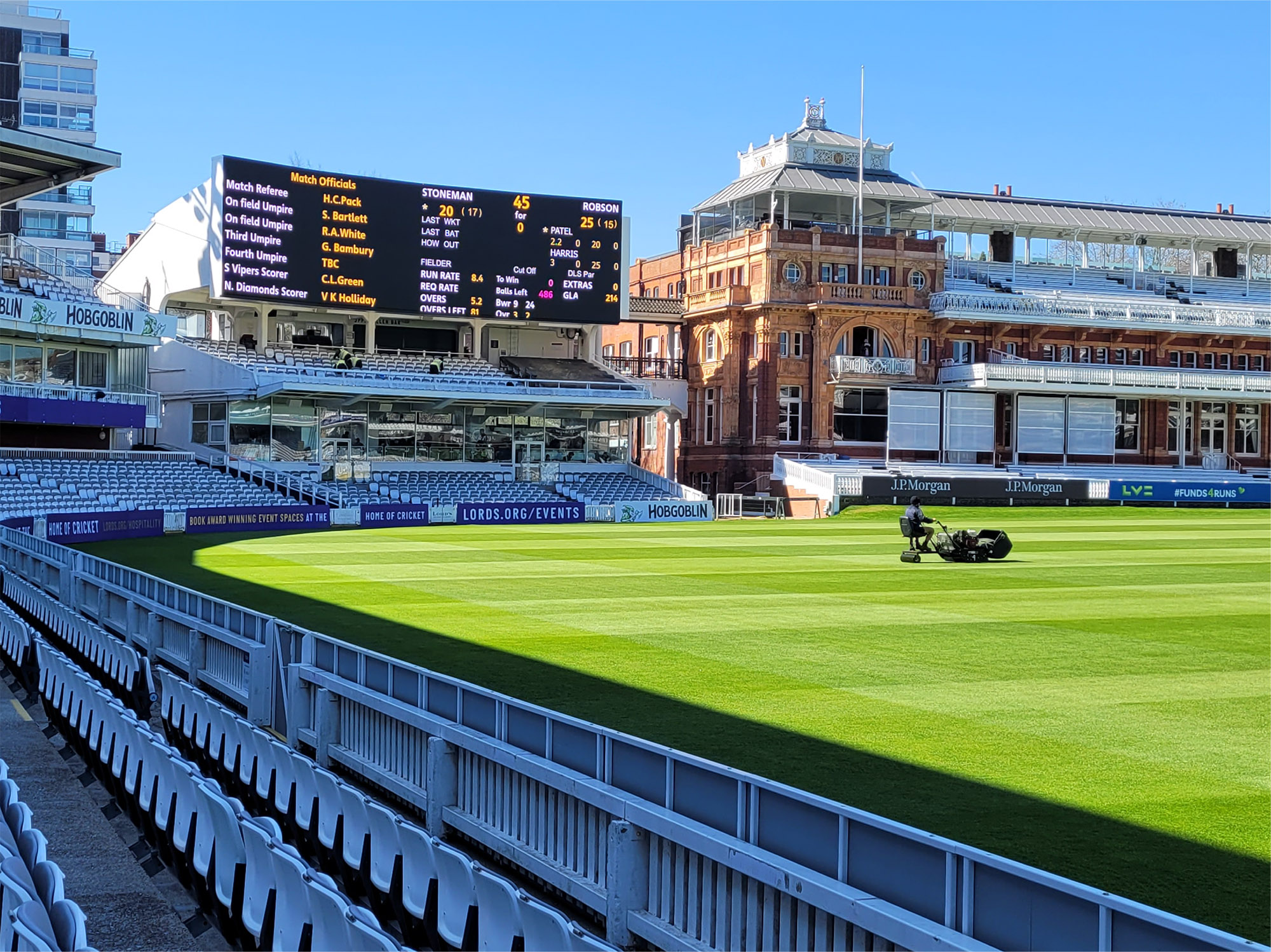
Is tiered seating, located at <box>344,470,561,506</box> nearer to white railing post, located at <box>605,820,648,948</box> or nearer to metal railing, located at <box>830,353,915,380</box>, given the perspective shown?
metal railing, located at <box>830,353,915,380</box>

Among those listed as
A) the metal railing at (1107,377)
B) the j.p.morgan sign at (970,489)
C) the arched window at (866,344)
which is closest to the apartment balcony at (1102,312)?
the metal railing at (1107,377)

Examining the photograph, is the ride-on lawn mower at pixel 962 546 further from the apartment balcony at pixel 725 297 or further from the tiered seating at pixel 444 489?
the apartment balcony at pixel 725 297

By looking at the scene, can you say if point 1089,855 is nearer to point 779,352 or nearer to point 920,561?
point 920,561

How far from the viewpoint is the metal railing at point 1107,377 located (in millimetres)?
68750

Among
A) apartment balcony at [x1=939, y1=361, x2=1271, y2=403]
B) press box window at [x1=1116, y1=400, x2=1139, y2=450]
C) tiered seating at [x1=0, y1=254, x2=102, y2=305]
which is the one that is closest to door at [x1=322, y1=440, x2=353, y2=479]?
tiered seating at [x1=0, y1=254, x2=102, y2=305]

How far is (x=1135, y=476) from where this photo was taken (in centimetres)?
6781

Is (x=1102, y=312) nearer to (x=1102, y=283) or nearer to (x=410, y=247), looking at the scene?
(x=1102, y=283)

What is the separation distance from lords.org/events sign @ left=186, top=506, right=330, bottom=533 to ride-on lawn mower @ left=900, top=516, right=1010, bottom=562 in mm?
22072

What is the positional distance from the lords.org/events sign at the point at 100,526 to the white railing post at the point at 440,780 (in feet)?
85.3

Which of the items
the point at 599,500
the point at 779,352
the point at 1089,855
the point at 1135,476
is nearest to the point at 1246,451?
the point at 1135,476

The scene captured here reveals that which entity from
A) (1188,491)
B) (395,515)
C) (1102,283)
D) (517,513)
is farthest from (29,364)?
(1102,283)

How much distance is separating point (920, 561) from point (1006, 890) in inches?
1119

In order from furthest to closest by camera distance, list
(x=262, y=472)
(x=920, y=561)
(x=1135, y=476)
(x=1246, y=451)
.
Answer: (x=1246, y=451)
(x=1135, y=476)
(x=262, y=472)
(x=920, y=561)

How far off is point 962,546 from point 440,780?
24.9 meters
